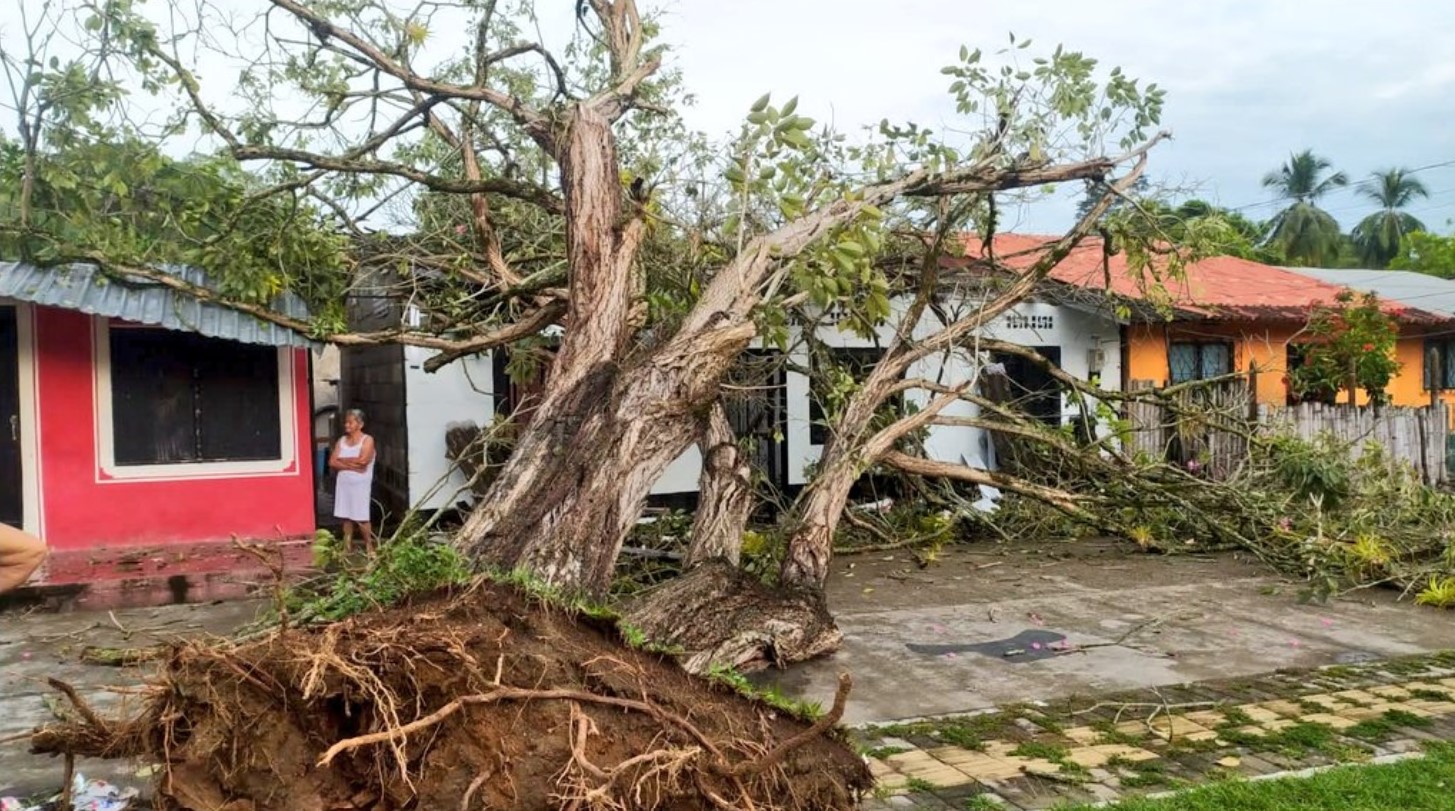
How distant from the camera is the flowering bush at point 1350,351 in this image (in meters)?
13.7

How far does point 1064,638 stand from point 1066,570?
2.75m

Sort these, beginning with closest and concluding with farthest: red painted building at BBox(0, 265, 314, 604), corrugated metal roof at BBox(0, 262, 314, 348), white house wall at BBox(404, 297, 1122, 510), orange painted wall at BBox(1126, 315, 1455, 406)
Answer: corrugated metal roof at BBox(0, 262, 314, 348) → red painted building at BBox(0, 265, 314, 604) → white house wall at BBox(404, 297, 1122, 510) → orange painted wall at BBox(1126, 315, 1455, 406)

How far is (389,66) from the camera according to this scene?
6.93 m

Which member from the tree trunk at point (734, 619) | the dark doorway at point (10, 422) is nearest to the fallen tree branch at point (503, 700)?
the tree trunk at point (734, 619)

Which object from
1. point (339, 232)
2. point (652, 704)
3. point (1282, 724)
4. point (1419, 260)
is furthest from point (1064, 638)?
point (1419, 260)

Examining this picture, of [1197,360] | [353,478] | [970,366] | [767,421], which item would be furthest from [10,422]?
[1197,360]

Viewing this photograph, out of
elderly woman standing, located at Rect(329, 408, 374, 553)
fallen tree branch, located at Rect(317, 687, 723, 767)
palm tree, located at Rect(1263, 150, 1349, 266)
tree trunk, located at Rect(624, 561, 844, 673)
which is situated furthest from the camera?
palm tree, located at Rect(1263, 150, 1349, 266)

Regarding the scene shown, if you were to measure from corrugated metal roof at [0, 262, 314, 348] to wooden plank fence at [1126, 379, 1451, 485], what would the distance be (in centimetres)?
862

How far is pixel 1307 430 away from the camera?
12695mm

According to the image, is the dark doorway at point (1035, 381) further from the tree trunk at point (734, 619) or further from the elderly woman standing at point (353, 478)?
the tree trunk at point (734, 619)

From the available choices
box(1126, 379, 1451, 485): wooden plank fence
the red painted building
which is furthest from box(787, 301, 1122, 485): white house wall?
the red painted building

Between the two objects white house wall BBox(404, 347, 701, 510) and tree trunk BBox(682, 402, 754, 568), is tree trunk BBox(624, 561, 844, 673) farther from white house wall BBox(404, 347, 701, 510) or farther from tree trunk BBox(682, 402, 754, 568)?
white house wall BBox(404, 347, 701, 510)

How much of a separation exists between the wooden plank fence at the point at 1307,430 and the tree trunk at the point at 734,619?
612 cm

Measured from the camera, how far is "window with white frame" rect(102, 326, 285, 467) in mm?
10609
